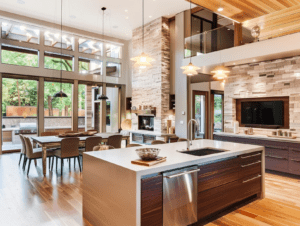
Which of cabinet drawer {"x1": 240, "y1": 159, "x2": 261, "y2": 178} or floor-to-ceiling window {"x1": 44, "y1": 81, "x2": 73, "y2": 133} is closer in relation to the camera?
cabinet drawer {"x1": 240, "y1": 159, "x2": 261, "y2": 178}

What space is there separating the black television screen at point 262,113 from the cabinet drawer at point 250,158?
2.59 m

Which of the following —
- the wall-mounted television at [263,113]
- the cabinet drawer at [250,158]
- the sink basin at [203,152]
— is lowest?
the cabinet drawer at [250,158]

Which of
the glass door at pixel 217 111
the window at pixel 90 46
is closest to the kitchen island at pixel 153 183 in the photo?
the glass door at pixel 217 111

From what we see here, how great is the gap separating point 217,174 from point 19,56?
324 inches

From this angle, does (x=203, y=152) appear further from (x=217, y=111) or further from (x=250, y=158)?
(x=217, y=111)

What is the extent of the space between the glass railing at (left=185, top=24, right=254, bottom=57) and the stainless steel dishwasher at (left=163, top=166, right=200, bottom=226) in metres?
4.45

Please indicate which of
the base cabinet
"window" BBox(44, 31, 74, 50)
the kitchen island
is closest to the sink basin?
the kitchen island

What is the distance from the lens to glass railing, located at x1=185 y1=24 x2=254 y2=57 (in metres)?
5.96

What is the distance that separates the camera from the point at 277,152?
5.22 metres

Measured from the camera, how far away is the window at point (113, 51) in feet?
34.1

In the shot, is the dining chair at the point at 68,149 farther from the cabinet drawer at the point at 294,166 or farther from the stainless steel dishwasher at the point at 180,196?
the cabinet drawer at the point at 294,166

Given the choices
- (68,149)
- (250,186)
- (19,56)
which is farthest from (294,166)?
(19,56)

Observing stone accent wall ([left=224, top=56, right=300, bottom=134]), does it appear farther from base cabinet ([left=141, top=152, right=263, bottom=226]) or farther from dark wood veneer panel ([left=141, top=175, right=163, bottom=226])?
dark wood veneer panel ([left=141, top=175, right=163, bottom=226])

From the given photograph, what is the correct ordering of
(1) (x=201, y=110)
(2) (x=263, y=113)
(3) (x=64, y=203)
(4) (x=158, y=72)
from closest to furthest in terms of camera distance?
(3) (x=64, y=203) → (2) (x=263, y=113) → (4) (x=158, y=72) → (1) (x=201, y=110)
